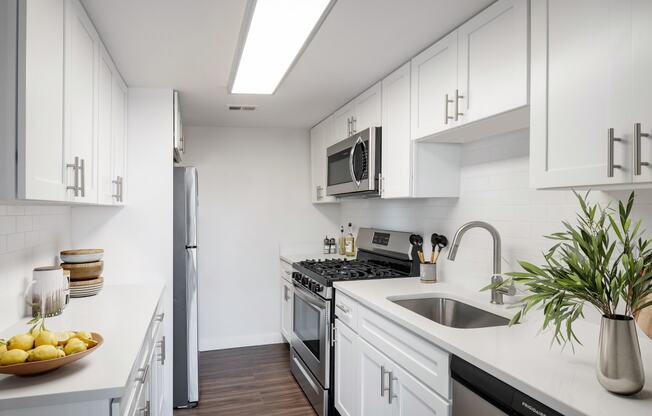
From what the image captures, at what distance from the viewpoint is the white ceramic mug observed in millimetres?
2016

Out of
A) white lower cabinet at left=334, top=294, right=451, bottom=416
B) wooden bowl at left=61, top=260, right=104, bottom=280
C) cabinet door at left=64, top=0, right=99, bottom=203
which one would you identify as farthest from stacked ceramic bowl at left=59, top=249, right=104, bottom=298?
white lower cabinet at left=334, top=294, right=451, bottom=416

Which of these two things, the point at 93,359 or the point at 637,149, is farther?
the point at 93,359

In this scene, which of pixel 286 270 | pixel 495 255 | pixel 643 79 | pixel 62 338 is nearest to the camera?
pixel 643 79

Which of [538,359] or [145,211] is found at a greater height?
[145,211]

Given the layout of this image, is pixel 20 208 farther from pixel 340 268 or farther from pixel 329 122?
pixel 329 122

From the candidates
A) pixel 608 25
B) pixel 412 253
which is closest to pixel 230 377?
pixel 412 253

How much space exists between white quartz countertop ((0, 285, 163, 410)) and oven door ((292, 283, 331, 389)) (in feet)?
3.44

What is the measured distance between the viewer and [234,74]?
2.37m

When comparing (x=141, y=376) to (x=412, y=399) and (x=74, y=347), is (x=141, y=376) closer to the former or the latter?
(x=74, y=347)

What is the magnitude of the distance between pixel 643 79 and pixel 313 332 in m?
2.48

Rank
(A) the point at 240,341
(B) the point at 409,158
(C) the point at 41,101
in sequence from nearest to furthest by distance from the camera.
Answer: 1. (C) the point at 41,101
2. (B) the point at 409,158
3. (A) the point at 240,341

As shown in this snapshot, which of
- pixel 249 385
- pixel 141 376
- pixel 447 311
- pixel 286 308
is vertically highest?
pixel 447 311

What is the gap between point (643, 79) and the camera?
1.22 m

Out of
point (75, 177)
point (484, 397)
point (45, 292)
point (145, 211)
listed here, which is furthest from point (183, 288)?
point (484, 397)
